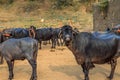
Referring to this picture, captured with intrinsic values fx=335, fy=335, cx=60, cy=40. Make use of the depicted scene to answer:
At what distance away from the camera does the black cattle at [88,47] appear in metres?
9.77

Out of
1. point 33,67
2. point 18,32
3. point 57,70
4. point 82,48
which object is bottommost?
point 57,70

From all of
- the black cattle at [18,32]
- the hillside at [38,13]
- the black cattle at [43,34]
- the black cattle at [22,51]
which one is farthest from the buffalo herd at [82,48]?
the hillside at [38,13]

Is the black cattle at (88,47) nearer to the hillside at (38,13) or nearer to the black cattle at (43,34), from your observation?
the black cattle at (43,34)

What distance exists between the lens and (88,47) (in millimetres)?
9898

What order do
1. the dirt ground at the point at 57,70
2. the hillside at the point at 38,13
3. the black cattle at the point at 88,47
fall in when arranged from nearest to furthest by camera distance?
the black cattle at the point at 88,47 → the dirt ground at the point at 57,70 → the hillside at the point at 38,13

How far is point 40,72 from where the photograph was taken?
1177 cm

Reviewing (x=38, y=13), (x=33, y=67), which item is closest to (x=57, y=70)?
(x=33, y=67)

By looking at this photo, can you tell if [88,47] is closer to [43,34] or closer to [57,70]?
[57,70]

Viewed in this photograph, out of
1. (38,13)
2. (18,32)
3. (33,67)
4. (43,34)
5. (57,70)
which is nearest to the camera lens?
(33,67)

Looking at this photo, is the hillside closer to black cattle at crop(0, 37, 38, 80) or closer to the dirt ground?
the dirt ground

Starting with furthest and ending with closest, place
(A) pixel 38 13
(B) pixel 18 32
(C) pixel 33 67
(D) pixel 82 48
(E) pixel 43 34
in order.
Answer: (A) pixel 38 13
(E) pixel 43 34
(B) pixel 18 32
(C) pixel 33 67
(D) pixel 82 48

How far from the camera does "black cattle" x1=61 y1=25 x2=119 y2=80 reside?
977cm

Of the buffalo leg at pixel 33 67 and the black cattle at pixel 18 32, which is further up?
the black cattle at pixel 18 32

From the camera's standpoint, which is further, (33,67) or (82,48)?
(33,67)
